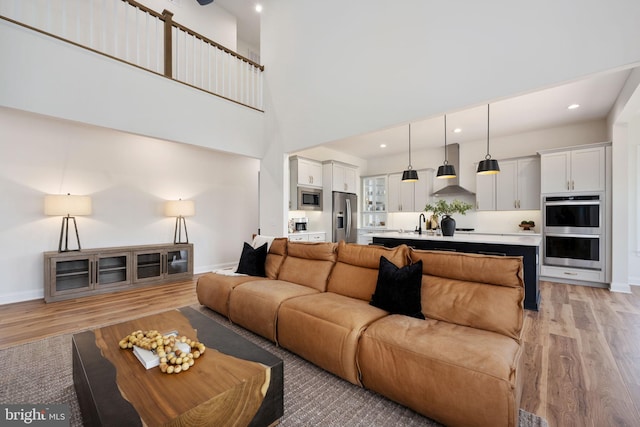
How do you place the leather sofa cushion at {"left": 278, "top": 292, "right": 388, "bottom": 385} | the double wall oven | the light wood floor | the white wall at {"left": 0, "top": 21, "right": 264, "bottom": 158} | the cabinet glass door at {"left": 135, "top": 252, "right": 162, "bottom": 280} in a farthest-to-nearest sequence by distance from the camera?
the cabinet glass door at {"left": 135, "top": 252, "right": 162, "bottom": 280} < the double wall oven < the white wall at {"left": 0, "top": 21, "right": 264, "bottom": 158} < the leather sofa cushion at {"left": 278, "top": 292, "right": 388, "bottom": 385} < the light wood floor

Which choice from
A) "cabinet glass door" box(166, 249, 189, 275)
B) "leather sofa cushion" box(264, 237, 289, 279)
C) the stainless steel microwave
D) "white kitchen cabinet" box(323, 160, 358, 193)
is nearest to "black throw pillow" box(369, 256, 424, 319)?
"leather sofa cushion" box(264, 237, 289, 279)

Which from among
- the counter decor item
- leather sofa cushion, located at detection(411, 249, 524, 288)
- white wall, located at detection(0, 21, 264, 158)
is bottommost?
leather sofa cushion, located at detection(411, 249, 524, 288)

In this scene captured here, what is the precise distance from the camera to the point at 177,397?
125 cm

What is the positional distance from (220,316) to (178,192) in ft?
10.2

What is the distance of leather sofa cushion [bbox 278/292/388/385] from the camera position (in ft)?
6.28

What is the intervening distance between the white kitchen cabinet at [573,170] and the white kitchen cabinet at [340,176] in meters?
3.84

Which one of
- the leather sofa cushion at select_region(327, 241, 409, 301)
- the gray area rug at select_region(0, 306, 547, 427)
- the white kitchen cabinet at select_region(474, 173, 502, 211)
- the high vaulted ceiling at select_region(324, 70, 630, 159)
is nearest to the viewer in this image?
the gray area rug at select_region(0, 306, 547, 427)

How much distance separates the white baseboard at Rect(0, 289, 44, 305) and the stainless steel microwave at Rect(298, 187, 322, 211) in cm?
427

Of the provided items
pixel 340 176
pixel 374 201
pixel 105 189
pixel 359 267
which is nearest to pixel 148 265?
pixel 105 189

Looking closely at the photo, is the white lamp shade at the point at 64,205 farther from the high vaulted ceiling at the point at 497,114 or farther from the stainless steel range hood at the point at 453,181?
the stainless steel range hood at the point at 453,181

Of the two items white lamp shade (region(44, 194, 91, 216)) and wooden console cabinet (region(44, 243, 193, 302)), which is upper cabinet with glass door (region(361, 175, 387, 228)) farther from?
white lamp shade (region(44, 194, 91, 216))

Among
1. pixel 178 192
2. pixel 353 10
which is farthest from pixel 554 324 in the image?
pixel 178 192

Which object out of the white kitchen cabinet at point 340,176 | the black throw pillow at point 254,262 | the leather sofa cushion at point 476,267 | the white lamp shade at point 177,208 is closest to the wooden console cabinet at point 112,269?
the white lamp shade at point 177,208

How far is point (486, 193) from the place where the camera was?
5930mm
